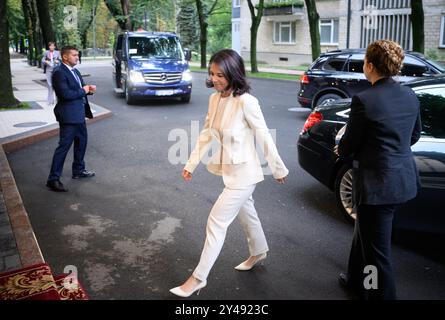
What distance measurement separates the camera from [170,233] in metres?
5.42

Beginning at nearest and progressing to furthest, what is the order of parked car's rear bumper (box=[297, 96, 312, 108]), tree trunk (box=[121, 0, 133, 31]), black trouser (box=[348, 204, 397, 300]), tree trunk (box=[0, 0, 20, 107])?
black trouser (box=[348, 204, 397, 300])
parked car's rear bumper (box=[297, 96, 312, 108])
tree trunk (box=[0, 0, 20, 107])
tree trunk (box=[121, 0, 133, 31])

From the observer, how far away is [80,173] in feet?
25.0

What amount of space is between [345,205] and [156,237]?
205cm

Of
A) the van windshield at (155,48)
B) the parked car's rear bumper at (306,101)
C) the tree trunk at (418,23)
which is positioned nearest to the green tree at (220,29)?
the van windshield at (155,48)

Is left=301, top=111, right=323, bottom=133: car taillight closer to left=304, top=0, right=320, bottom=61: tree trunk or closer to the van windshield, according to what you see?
the van windshield

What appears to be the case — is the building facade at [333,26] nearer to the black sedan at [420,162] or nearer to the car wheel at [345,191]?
the black sedan at [420,162]

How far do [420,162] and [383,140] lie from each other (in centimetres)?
145

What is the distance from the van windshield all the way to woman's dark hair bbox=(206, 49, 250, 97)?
42.8ft

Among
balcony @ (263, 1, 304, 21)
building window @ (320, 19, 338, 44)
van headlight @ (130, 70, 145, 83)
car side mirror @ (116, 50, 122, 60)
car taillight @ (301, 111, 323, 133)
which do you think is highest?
balcony @ (263, 1, 304, 21)

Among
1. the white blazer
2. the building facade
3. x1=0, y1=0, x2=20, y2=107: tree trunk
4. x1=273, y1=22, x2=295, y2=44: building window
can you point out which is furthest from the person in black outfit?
x1=273, y1=22, x2=295, y2=44: building window

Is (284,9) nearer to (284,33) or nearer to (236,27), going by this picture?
(284,33)

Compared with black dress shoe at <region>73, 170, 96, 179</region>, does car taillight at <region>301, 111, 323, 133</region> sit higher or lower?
higher

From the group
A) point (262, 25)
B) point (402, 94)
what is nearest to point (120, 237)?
point (402, 94)

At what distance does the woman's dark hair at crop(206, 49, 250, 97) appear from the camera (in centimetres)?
377
